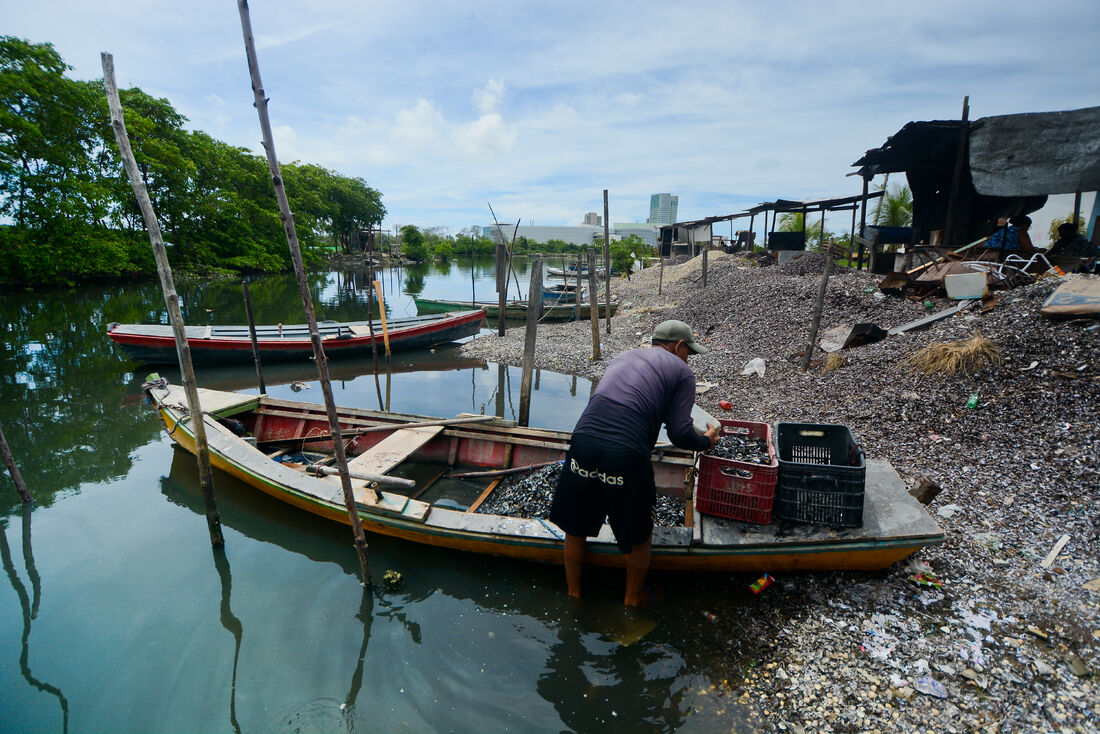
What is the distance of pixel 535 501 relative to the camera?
16.5 ft

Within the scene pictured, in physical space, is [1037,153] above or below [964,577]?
above

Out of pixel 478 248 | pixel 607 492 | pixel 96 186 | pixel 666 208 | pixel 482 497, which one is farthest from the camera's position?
pixel 666 208

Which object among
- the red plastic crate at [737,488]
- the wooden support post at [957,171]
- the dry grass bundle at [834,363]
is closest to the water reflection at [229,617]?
the red plastic crate at [737,488]

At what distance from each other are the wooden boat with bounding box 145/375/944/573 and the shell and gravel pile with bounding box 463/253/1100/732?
0.44 meters

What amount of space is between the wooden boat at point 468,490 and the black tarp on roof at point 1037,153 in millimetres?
9937

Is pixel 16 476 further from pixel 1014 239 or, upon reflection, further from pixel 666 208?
pixel 666 208

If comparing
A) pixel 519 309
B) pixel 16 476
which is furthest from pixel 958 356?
pixel 519 309

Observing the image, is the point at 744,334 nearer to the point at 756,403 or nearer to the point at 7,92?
the point at 756,403

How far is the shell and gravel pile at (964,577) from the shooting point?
9.29ft

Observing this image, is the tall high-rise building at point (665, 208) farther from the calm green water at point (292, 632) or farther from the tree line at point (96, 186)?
the calm green water at point (292, 632)

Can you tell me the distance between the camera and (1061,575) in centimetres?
347

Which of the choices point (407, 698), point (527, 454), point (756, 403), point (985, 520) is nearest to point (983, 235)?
point (756, 403)

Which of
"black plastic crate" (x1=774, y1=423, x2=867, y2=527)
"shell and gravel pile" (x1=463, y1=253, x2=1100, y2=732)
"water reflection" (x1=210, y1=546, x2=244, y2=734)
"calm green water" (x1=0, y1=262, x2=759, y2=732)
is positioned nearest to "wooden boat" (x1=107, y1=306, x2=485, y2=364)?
"calm green water" (x1=0, y1=262, x2=759, y2=732)

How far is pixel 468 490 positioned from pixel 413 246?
76.3 metres
